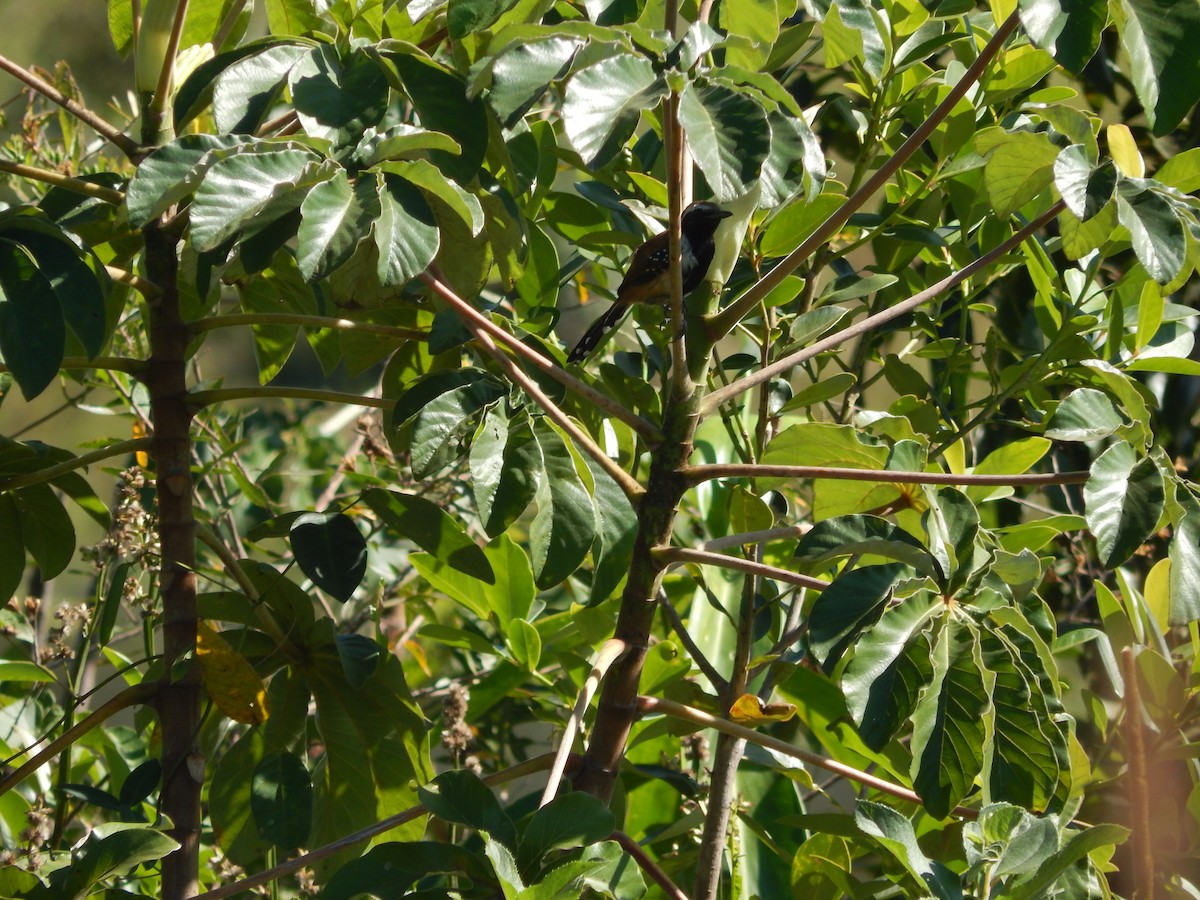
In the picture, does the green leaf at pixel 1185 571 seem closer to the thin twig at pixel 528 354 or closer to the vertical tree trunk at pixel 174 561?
the thin twig at pixel 528 354

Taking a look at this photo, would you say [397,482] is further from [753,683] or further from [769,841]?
[769,841]

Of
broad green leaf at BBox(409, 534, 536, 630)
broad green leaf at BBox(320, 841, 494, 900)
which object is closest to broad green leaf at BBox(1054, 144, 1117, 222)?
broad green leaf at BBox(320, 841, 494, 900)

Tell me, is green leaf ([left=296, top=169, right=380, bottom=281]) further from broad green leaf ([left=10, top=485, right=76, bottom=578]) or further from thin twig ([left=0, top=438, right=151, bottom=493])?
broad green leaf ([left=10, top=485, right=76, bottom=578])

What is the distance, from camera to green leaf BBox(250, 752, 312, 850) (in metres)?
0.89

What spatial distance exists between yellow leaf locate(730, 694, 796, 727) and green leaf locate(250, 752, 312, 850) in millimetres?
352

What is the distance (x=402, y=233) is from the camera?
0.65 metres

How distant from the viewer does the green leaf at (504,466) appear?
774 millimetres

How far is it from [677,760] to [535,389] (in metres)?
0.80

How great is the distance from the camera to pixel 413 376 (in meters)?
1.09

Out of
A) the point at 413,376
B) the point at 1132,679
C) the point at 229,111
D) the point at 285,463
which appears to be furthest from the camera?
the point at 285,463

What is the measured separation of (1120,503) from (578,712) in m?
0.39

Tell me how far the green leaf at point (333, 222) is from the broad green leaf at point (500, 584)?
566mm

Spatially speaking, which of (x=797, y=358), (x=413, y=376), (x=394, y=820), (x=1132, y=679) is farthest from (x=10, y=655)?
(x=1132, y=679)

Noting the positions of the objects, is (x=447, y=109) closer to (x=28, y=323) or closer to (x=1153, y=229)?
(x=28, y=323)
